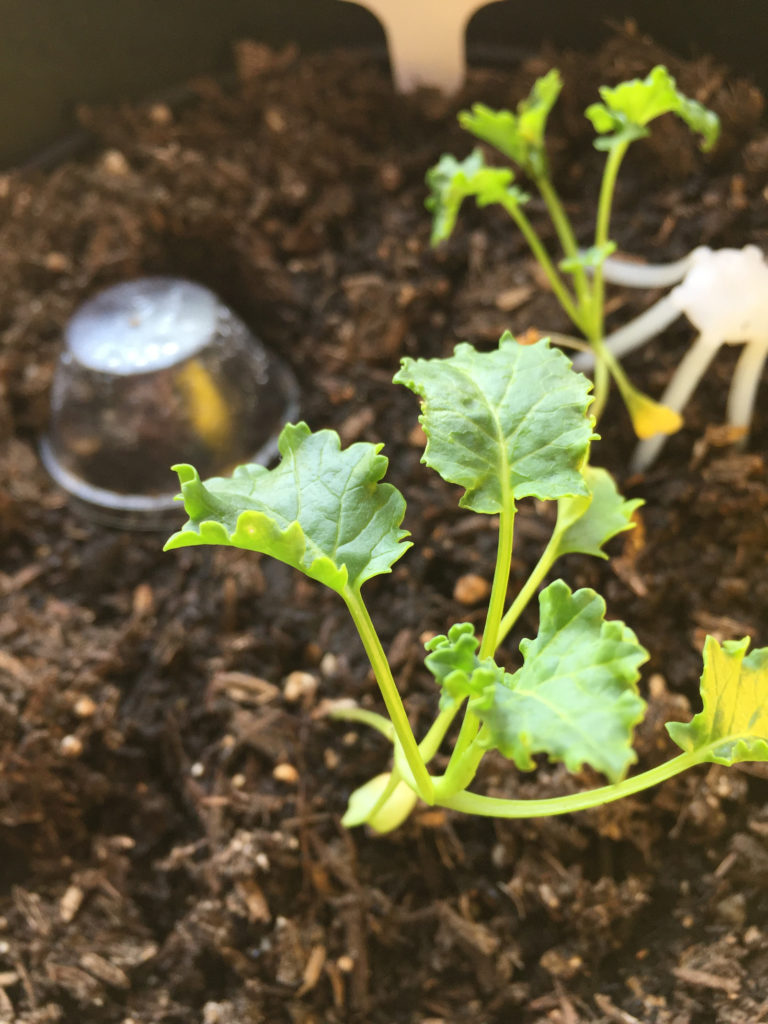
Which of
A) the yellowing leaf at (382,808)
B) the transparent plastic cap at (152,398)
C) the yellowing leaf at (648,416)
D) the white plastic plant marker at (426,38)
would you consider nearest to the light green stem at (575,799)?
the yellowing leaf at (382,808)

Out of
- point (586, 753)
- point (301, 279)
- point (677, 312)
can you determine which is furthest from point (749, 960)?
point (301, 279)

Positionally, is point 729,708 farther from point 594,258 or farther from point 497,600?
point 594,258

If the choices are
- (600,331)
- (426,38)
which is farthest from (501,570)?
(426,38)

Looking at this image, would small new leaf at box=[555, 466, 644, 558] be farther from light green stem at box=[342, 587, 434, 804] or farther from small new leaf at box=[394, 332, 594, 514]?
light green stem at box=[342, 587, 434, 804]

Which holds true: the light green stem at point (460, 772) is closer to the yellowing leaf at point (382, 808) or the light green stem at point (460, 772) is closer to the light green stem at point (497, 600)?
the light green stem at point (497, 600)

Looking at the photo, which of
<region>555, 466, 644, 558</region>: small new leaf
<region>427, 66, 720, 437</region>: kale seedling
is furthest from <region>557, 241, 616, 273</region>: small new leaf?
<region>555, 466, 644, 558</region>: small new leaf

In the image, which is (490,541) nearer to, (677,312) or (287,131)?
(677,312)
